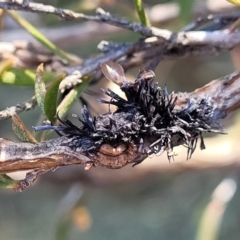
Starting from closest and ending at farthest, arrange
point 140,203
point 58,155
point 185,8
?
point 58,155 < point 185,8 < point 140,203

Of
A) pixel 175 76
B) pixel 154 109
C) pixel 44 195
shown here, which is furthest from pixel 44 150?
pixel 44 195

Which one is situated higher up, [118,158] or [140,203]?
[118,158]

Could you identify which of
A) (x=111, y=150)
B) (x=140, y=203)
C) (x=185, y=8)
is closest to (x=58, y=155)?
(x=111, y=150)

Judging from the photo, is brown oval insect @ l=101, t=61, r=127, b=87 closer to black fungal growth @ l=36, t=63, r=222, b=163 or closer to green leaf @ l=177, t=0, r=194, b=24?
black fungal growth @ l=36, t=63, r=222, b=163

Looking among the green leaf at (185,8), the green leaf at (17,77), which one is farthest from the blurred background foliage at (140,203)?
the green leaf at (17,77)

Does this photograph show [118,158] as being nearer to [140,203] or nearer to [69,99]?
[69,99]

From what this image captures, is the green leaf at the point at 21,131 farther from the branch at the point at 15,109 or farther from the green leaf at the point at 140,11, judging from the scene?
the green leaf at the point at 140,11

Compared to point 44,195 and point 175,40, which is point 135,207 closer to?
point 44,195
